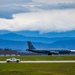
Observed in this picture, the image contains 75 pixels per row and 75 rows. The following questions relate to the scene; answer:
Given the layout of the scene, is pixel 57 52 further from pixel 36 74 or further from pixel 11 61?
pixel 36 74

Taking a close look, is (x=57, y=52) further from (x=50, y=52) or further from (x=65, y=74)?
(x=65, y=74)

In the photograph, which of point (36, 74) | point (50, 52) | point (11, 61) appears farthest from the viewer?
point (50, 52)

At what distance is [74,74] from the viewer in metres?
52.2

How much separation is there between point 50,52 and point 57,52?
32.5 ft

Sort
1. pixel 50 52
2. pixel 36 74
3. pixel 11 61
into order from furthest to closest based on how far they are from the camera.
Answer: pixel 50 52 → pixel 11 61 → pixel 36 74

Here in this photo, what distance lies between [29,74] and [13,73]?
2900mm

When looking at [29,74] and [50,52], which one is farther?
[50,52]

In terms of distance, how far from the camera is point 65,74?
52.6 meters

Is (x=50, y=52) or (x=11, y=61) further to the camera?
(x=50, y=52)

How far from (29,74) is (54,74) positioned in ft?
11.7

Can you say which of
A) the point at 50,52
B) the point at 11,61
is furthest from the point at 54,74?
the point at 50,52

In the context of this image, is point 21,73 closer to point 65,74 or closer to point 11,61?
point 65,74

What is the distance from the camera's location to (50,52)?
189m

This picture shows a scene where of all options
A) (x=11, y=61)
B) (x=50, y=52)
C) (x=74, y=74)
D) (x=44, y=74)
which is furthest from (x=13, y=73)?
(x=50, y=52)
